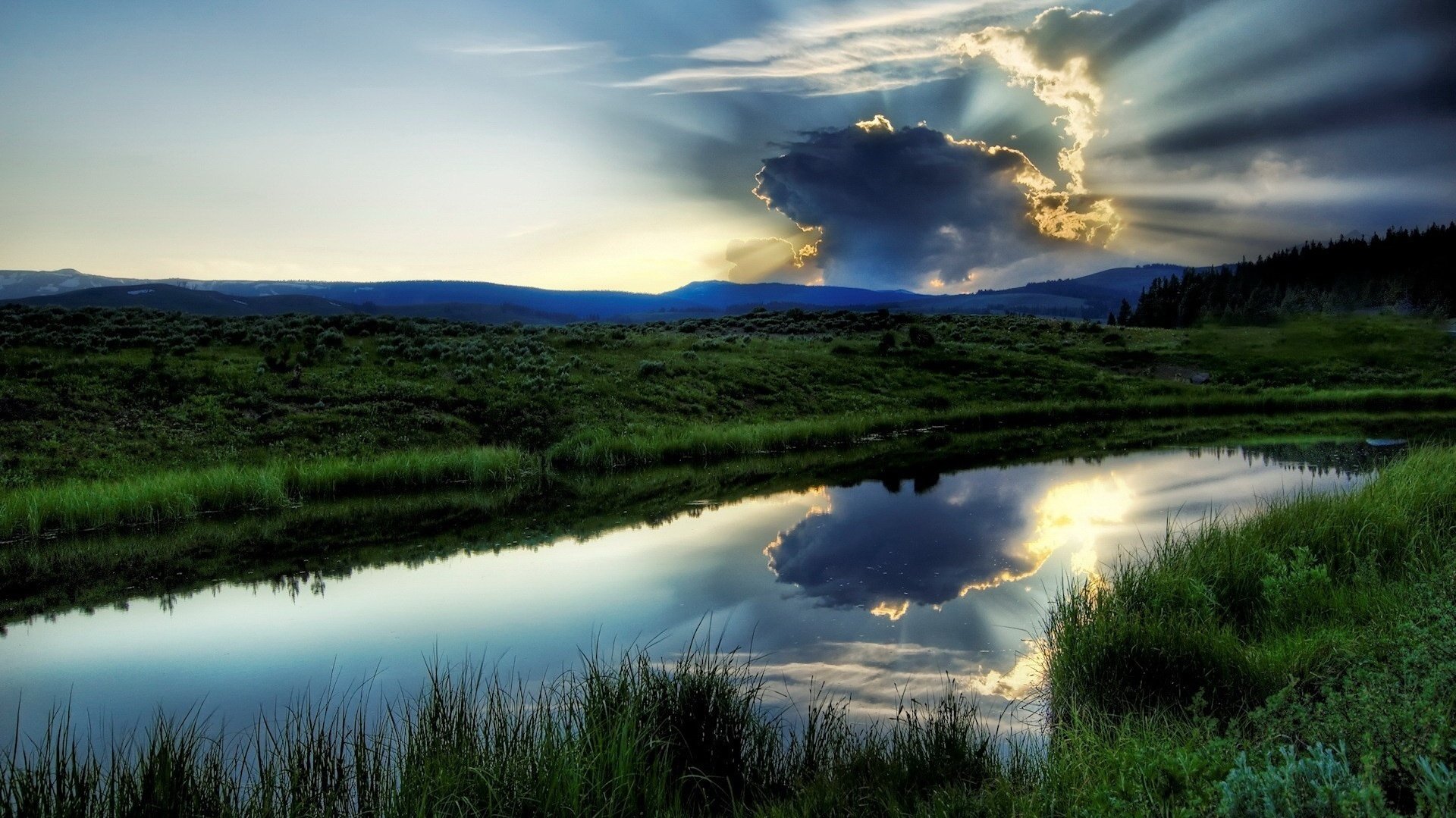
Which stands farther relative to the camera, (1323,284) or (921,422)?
(1323,284)

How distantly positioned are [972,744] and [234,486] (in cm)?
2028

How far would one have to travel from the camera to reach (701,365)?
43.8m

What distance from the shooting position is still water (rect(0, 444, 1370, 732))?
31.5ft

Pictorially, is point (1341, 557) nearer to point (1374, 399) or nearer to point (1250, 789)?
point (1250, 789)

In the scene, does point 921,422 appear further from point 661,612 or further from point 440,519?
point 661,612

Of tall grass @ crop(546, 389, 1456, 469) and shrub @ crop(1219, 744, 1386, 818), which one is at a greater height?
shrub @ crop(1219, 744, 1386, 818)

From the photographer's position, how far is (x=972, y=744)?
671cm

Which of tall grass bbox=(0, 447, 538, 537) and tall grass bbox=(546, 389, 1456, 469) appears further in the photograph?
tall grass bbox=(546, 389, 1456, 469)

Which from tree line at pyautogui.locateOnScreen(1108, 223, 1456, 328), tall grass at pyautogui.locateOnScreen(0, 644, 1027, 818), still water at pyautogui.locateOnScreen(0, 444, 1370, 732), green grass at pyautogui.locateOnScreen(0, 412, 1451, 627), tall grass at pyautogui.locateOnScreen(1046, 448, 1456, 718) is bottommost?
green grass at pyautogui.locateOnScreen(0, 412, 1451, 627)

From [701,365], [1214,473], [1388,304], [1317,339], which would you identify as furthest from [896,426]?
[1388,304]

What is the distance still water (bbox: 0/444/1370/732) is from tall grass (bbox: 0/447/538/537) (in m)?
6.95

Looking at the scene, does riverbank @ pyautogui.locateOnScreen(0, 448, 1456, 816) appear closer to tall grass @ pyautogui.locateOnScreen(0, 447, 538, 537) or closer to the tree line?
tall grass @ pyautogui.locateOnScreen(0, 447, 538, 537)

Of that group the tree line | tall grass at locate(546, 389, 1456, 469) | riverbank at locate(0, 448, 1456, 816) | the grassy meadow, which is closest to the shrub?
riverbank at locate(0, 448, 1456, 816)

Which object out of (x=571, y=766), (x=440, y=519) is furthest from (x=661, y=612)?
(x=440, y=519)
